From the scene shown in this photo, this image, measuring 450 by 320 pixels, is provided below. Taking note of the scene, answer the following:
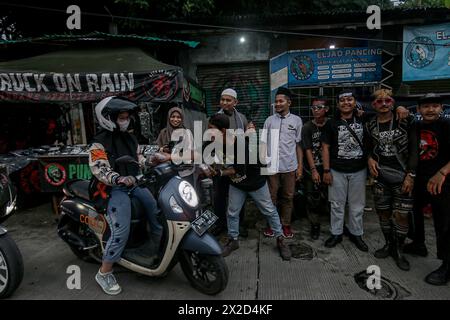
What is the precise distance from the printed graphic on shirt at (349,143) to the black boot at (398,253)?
0.98 m

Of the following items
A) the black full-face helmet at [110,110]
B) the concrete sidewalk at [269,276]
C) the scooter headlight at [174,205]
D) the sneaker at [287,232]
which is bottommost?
the concrete sidewalk at [269,276]

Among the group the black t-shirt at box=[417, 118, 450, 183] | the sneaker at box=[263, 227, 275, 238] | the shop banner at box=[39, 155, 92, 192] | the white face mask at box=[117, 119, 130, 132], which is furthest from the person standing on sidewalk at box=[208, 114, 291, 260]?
the shop banner at box=[39, 155, 92, 192]

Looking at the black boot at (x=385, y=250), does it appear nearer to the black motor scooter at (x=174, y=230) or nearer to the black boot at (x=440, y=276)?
the black boot at (x=440, y=276)

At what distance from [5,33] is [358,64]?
9.90 m

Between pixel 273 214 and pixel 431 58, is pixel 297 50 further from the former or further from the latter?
pixel 273 214

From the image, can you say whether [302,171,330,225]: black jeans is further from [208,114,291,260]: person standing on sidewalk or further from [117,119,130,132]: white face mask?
[117,119,130,132]: white face mask

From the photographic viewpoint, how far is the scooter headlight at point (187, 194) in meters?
2.71

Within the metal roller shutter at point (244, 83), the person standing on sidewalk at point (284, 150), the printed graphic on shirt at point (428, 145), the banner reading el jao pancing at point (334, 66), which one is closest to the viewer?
the printed graphic on shirt at point (428, 145)

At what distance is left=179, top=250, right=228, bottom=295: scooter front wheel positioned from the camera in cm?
261

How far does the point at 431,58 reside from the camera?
700cm

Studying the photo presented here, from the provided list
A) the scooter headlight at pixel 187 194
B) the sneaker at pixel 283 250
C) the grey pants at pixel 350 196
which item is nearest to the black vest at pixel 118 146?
the scooter headlight at pixel 187 194

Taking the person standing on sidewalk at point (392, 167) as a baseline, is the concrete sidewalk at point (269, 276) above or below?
below

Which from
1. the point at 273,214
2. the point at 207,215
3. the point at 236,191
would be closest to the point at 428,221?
the point at 273,214

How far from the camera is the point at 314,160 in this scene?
14.4ft
